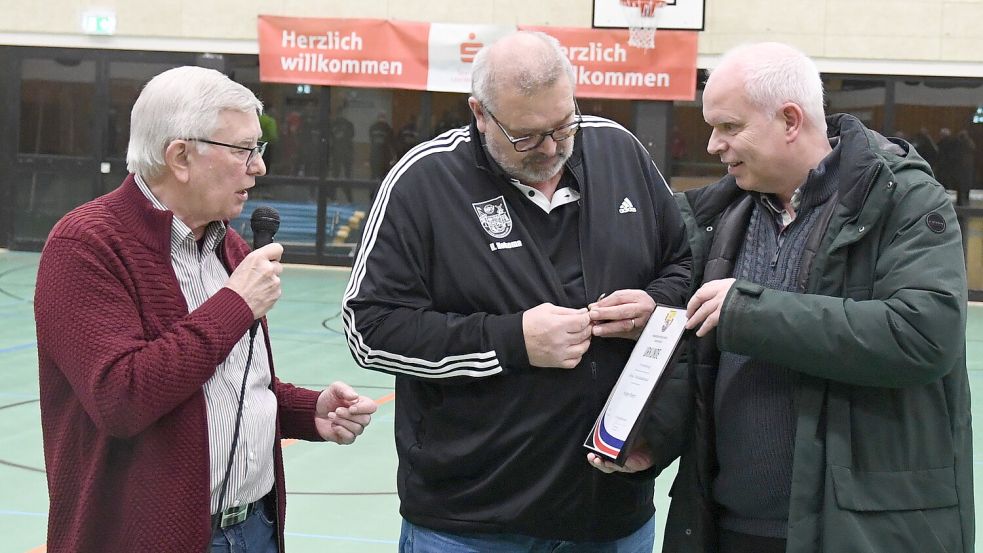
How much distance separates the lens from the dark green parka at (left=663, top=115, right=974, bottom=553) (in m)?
2.07

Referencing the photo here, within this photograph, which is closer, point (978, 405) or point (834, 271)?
point (834, 271)

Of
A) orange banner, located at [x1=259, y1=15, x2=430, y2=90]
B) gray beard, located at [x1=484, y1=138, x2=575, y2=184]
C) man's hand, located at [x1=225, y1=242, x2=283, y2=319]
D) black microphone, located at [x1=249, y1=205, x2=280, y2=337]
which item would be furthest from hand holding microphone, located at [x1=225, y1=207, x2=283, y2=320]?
orange banner, located at [x1=259, y1=15, x2=430, y2=90]

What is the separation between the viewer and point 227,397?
234 cm

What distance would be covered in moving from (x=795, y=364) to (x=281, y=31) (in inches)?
488

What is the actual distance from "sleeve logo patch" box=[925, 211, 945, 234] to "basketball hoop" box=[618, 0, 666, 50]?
11071 mm

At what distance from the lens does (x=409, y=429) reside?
2520 mm

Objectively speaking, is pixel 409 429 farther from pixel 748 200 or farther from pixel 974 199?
pixel 974 199

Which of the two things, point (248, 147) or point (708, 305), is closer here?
point (708, 305)

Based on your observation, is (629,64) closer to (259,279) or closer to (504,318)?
(504,318)

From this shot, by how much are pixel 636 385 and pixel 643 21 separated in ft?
36.5

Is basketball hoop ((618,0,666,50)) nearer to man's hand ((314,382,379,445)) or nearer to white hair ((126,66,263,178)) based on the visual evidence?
man's hand ((314,382,379,445))

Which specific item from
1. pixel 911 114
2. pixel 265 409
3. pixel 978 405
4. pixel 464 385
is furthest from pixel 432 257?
pixel 911 114

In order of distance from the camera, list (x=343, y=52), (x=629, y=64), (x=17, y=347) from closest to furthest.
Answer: (x=17, y=347) → (x=629, y=64) → (x=343, y=52)

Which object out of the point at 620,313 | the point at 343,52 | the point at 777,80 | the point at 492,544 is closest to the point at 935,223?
the point at 777,80
